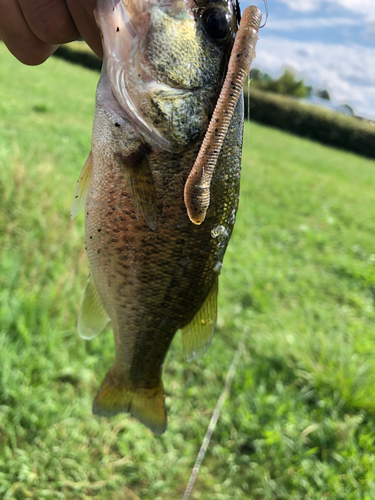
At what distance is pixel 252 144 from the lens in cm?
1708

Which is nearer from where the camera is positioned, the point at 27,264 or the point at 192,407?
the point at 192,407

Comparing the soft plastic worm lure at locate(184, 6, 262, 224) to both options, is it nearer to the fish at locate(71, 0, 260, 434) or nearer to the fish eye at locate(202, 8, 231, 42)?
the fish at locate(71, 0, 260, 434)

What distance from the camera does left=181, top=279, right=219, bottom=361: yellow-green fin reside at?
1.37 meters

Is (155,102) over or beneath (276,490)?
over

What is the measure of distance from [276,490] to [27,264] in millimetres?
2683

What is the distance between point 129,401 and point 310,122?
2901 centimetres

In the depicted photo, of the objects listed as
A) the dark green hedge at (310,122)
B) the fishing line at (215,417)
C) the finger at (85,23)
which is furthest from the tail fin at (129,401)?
the dark green hedge at (310,122)

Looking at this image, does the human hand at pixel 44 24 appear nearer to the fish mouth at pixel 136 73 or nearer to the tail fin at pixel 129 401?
the fish mouth at pixel 136 73

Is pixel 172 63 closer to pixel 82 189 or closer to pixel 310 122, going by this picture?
pixel 82 189

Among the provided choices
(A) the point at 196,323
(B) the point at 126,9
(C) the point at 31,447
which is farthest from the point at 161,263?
(C) the point at 31,447

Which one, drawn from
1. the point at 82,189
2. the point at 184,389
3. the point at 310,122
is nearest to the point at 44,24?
the point at 82,189

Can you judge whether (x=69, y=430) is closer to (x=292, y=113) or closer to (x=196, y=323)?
(x=196, y=323)

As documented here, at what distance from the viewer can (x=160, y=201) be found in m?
1.16

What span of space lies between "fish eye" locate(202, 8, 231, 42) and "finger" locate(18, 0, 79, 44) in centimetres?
55
